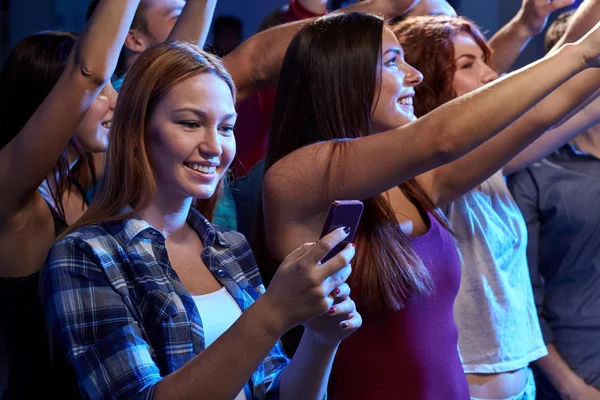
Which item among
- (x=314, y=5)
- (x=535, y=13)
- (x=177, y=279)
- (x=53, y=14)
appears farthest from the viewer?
(x=53, y=14)

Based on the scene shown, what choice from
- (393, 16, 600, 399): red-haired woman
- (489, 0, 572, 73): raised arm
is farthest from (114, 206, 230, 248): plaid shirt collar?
(489, 0, 572, 73): raised arm

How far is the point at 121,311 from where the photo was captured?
116 cm

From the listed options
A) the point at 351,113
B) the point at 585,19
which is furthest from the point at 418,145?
the point at 585,19

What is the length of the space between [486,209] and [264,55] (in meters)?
0.67

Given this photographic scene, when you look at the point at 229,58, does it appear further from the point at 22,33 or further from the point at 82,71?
the point at 22,33

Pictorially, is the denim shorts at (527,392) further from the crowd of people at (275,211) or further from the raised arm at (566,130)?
the raised arm at (566,130)

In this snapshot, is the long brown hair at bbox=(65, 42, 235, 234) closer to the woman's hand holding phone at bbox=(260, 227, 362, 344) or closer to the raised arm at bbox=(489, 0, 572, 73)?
the woman's hand holding phone at bbox=(260, 227, 362, 344)

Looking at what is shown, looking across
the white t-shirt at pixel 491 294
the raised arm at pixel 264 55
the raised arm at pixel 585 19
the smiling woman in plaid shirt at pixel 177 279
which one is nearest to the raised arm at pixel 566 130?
the white t-shirt at pixel 491 294

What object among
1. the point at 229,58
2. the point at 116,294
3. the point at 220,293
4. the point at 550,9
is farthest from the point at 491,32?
the point at 116,294

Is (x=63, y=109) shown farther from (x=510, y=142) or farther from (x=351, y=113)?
(x=510, y=142)

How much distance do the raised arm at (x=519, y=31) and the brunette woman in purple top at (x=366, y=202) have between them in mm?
739

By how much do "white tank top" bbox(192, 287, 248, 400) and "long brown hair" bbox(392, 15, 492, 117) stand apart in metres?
0.93

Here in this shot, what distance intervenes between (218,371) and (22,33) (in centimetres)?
337

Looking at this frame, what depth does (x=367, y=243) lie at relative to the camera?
1503 mm
